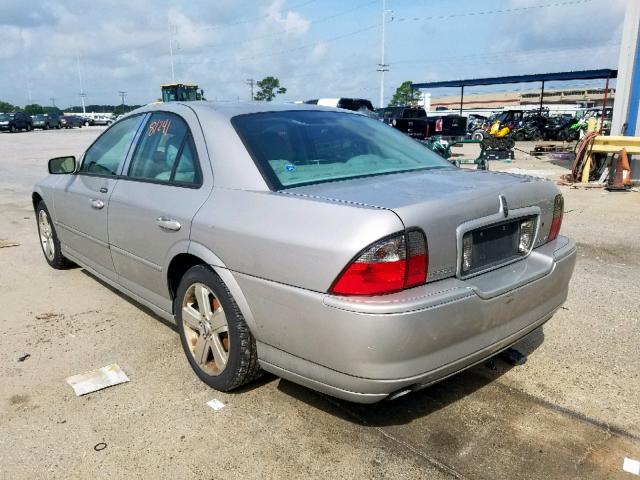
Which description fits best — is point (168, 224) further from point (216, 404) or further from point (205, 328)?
point (216, 404)

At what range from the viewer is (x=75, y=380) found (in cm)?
313

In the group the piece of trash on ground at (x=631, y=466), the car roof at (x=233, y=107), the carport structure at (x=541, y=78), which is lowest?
the piece of trash on ground at (x=631, y=466)

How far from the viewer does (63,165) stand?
4418 millimetres

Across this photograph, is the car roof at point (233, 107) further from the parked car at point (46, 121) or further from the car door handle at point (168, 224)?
the parked car at point (46, 121)

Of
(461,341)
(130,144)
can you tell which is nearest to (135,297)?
(130,144)

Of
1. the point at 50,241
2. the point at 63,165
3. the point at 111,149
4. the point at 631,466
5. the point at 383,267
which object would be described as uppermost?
the point at 111,149

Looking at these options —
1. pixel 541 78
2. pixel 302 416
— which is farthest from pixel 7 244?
pixel 541 78

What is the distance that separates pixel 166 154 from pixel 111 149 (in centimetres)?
94

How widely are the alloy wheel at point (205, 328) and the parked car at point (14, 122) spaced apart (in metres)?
46.3

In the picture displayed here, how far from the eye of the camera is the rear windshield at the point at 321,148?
9.15 ft

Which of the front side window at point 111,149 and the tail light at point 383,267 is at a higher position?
the front side window at point 111,149

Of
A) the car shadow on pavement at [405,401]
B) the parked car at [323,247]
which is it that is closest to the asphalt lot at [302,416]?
the car shadow on pavement at [405,401]

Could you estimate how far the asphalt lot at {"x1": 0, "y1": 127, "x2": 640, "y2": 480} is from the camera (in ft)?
7.77

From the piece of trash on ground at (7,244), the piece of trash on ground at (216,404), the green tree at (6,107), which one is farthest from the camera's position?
the green tree at (6,107)
